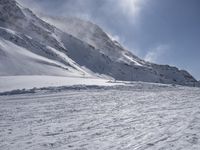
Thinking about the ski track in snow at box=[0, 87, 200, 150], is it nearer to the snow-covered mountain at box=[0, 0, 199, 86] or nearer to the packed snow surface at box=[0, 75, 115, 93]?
the packed snow surface at box=[0, 75, 115, 93]

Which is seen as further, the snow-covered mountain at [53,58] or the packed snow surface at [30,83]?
the snow-covered mountain at [53,58]

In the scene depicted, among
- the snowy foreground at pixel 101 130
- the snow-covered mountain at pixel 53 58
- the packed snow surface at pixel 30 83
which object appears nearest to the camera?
the snowy foreground at pixel 101 130

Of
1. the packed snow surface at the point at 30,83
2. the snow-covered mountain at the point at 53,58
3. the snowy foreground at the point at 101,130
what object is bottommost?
the snowy foreground at the point at 101,130

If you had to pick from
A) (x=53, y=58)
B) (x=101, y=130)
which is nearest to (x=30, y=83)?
(x=101, y=130)

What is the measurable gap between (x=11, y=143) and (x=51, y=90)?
27.4m

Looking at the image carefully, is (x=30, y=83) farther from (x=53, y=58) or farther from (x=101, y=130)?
(x=53, y=58)

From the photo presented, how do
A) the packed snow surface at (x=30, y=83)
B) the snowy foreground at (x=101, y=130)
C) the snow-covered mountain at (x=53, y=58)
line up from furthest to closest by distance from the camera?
1. the snow-covered mountain at (x=53, y=58)
2. the packed snow surface at (x=30, y=83)
3. the snowy foreground at (x=101, y=130)

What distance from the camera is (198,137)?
12.6 m

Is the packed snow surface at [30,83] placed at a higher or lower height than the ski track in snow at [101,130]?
higher

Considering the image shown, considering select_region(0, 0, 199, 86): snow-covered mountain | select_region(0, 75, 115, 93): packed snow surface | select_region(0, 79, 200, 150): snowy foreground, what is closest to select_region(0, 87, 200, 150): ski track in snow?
select_region(0, 79, 200, 150): snowy foreground

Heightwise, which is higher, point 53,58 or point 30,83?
point 53,58

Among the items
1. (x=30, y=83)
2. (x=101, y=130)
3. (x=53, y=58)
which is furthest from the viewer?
(x=53, y=58)

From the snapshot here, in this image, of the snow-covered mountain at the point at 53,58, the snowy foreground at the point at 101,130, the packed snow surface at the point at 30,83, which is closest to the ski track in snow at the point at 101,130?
the snowy foreground at the point at 101,130

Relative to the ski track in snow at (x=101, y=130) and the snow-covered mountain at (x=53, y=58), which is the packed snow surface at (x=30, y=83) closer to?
the ski track in snow at (x=101, y=130)
